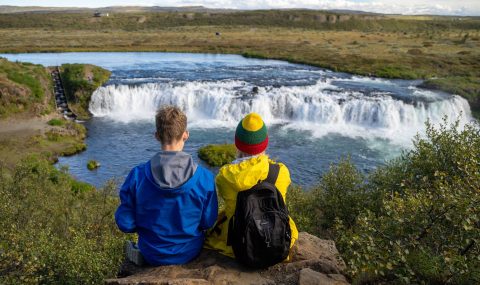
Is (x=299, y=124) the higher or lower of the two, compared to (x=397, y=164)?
lower

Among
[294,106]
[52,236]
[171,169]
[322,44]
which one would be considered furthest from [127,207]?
[322,44]

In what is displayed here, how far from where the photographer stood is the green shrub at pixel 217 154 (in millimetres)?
29266

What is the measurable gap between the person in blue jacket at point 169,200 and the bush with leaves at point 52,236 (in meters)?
1.63

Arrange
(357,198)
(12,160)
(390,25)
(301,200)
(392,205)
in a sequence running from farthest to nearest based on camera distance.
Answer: (390,25) < (12,160) < (301,200) < (357,198) < (392,205)

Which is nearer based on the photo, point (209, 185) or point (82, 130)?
point (209, 185)

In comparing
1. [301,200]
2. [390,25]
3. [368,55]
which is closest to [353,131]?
[301,200]

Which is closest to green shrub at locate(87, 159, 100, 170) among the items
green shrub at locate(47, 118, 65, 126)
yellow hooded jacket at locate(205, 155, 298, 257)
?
green shrub at locate(47, 118, 65, 126)

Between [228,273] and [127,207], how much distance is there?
71.4 inches

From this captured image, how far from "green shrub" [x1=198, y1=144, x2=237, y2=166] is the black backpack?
22.6 metres

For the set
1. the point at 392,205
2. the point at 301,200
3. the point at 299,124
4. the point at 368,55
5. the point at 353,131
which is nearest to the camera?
the point at 392,205

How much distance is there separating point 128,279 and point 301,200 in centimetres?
1072

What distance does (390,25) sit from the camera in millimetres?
158000

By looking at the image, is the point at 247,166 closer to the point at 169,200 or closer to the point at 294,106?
the point at 169,200

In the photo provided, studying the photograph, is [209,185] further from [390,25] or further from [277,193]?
[390,25]
